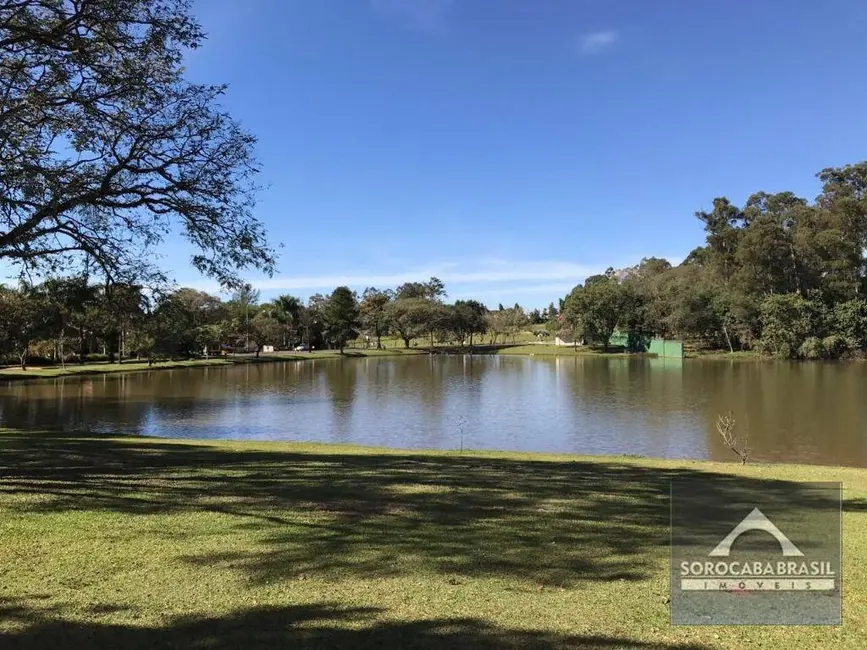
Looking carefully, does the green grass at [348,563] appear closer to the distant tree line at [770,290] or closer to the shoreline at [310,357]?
the shoreline at [310,357]

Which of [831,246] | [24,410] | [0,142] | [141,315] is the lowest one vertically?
[24,410]

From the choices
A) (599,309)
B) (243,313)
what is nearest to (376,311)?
(243,313)

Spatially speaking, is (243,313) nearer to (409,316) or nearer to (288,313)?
A: (288,313)

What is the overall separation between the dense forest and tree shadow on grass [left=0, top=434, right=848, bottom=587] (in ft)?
123

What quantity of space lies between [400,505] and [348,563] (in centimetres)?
193

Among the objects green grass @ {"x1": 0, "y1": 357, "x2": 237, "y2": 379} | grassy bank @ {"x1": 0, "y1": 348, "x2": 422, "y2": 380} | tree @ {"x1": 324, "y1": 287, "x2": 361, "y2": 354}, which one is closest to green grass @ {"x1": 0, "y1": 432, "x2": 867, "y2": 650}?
green grass @ {"x1": 0, "y1": 357, "x2": 237, "y2": 379}

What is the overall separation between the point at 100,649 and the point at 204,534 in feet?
7.20

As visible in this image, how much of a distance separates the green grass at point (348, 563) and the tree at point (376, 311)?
88.6 metres

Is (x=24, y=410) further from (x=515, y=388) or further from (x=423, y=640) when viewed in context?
(x=423, y=640)

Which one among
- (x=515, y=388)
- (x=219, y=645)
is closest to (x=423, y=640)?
(x=219, y=645)

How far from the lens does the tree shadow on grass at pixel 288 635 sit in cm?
347

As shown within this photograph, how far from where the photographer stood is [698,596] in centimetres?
434

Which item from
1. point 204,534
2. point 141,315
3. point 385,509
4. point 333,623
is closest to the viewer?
point 333,623

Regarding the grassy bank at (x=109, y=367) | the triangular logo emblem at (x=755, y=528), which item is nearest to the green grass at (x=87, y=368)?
the grassy bank at (x=109, y=367)
